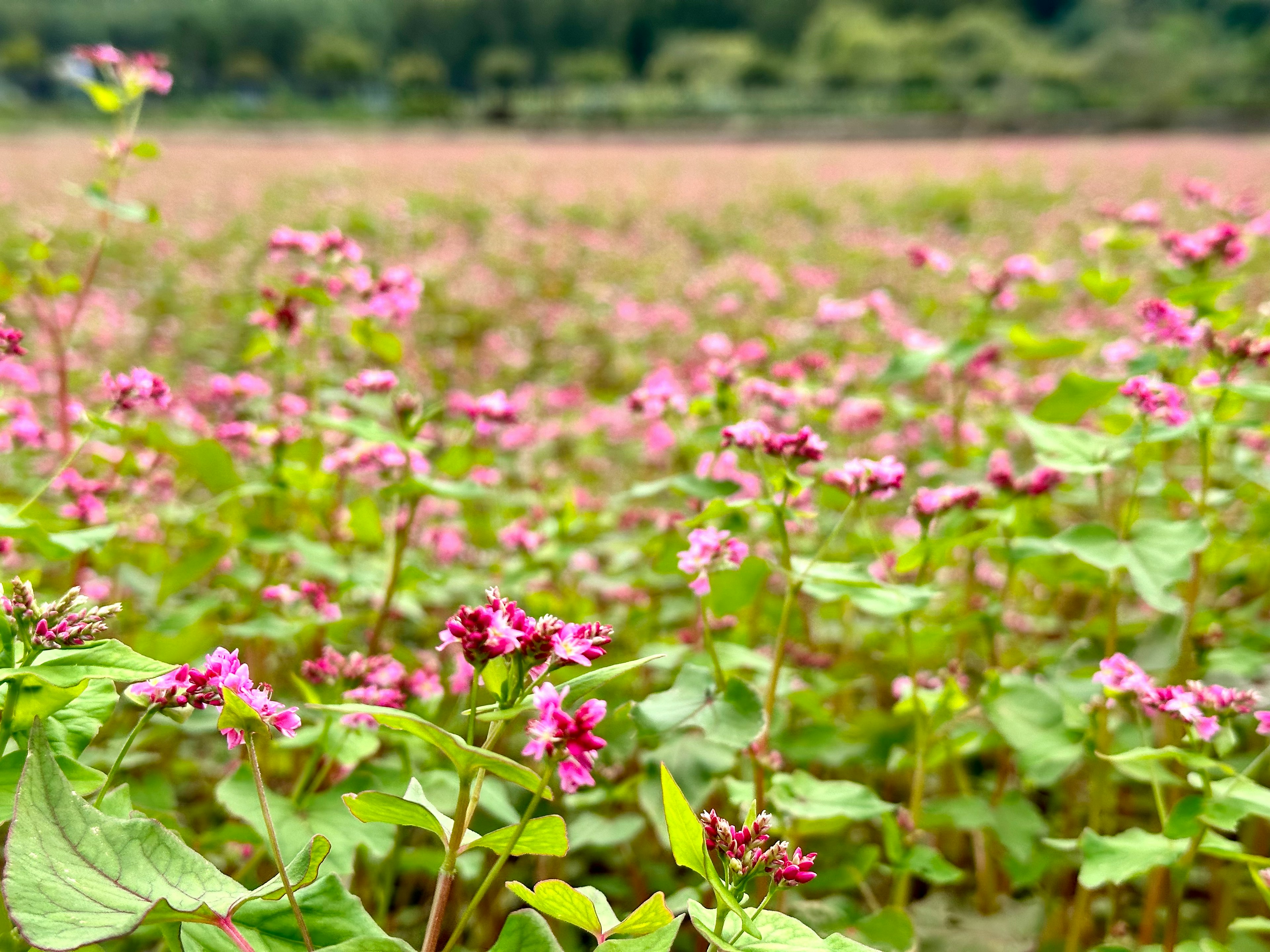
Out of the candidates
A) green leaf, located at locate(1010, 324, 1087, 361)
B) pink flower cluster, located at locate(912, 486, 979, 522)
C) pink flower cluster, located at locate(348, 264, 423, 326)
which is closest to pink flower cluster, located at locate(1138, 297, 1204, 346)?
green leaf, located at locate(1010, 324, 1087, 361)

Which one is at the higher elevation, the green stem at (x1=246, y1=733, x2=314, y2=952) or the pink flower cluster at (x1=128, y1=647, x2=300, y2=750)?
the pink flower cluster at (x1=128, y1=647, x2=300, y2=750)

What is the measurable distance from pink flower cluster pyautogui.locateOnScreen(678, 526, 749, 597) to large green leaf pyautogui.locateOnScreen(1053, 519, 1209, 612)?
474 millimetres

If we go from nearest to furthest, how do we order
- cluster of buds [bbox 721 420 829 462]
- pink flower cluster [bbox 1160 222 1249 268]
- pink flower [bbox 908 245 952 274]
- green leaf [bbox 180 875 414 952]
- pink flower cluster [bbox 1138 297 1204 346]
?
green leaf [bbox 180 875 414 952]
cluster of buds [bbox 721 420 829 462]
pink flower cluster [bbox 1138 297 1204 346]
pink flower cluster [bbox 1160 222 1249 268]
pink flower [bbox 908 245 952 274]

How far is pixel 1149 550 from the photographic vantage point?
1.21 meters

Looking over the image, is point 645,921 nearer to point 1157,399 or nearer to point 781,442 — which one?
point 781,442

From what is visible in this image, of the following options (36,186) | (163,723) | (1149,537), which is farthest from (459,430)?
(36,186)

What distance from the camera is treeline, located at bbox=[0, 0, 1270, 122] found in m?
29.3

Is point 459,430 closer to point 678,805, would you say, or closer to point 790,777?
point 790,777

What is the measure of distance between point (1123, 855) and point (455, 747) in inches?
30.4

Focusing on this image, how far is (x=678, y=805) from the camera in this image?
2.16ft

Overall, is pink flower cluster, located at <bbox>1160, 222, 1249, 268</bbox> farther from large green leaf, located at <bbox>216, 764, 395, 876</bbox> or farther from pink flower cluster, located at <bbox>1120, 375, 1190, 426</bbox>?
large green leaf, located at <bbox>216, 764, 395, 876</bbox>

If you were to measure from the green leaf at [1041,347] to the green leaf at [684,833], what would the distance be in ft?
3.90

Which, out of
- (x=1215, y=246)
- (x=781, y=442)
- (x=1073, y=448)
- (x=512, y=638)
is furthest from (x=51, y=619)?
(x=1215, y=246)

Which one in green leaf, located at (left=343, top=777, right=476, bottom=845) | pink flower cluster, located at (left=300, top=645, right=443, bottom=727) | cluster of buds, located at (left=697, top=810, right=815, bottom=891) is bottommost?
pink flower cluster, located at (left=300, top=645, right=443, bottom=727)
